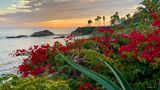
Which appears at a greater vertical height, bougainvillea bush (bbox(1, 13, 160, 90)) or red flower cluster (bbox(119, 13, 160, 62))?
red flower cluster (bbox(119, 13, 160, 62))

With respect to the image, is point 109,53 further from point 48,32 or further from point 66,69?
point 48,32

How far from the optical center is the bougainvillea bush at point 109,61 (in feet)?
26.6

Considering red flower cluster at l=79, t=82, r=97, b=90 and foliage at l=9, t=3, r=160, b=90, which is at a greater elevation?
foliage at l=9, t=3, r=160, b=90

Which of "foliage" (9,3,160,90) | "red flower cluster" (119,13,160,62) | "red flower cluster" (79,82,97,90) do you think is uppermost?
"red flower cluster" (119,13,160,62)

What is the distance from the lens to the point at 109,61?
8.35 meters

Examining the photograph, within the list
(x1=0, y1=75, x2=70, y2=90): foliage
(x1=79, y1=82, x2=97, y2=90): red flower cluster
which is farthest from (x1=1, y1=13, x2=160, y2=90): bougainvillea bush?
(x1=0, y1=75, x2=70, y2=90): foliage

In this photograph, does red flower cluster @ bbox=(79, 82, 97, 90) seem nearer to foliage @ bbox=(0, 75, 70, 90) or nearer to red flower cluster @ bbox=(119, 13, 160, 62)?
red flower cluster @ bbox=(119, 13, 160, 62)

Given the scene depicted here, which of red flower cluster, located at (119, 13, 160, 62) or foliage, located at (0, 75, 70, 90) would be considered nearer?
foliage, located at (0, 75, 70, 90)

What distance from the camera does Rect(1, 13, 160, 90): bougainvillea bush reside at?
809 centimetres

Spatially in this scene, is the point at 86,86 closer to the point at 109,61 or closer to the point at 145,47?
the point at 109,61

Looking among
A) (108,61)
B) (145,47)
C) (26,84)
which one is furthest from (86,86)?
(26,84)

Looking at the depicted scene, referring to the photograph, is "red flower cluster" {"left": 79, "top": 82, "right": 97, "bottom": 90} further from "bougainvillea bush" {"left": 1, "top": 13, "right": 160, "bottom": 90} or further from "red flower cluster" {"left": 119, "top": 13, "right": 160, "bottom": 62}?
"red flower cluster" {"left": 119, "top": 13, "right": 160, "bottom": 62}

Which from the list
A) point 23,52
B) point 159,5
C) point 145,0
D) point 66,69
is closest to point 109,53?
point 66,69

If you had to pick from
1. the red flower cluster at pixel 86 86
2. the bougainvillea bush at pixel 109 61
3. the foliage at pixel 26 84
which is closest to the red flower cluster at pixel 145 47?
the bougainvillea bush at pixel 109 61
